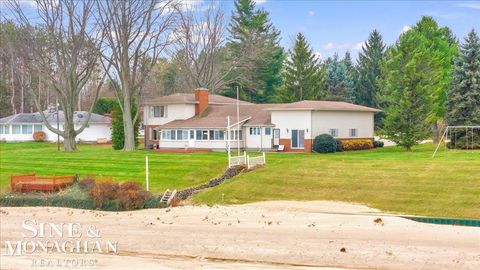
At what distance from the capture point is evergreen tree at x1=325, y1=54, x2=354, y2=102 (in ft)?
305

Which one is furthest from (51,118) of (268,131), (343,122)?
(343,122)

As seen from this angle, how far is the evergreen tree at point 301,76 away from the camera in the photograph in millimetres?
91500

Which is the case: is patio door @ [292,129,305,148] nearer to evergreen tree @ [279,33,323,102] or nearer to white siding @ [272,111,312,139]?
white siding @ [272,111,312,139]

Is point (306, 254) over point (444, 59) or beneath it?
beneath

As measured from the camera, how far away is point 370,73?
10200cm

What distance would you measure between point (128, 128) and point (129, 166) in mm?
17322

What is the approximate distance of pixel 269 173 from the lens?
45156 millimetres

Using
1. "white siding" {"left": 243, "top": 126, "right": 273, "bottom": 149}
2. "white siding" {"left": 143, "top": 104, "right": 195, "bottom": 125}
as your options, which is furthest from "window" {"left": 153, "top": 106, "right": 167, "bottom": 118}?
"white siding" {"left": 243, "top": 126, "right": 273, "bottom": 149}

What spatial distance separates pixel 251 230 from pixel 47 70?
47.1 m

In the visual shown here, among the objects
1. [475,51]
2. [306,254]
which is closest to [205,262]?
[306,254]

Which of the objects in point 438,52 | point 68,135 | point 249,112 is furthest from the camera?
point 438,52

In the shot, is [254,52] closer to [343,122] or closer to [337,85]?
[337,85]

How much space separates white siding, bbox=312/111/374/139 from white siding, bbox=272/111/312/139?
517 millimetres

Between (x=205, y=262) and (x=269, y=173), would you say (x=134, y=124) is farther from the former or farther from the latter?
(x=205, y=262)
